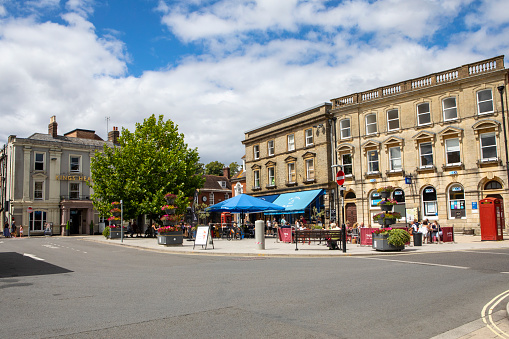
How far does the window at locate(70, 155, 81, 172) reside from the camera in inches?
1887

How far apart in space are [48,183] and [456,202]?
1578 inches

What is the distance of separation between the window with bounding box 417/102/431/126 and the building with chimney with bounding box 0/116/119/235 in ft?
97.6

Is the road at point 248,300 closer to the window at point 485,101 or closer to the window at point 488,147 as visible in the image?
the window at point 488,147

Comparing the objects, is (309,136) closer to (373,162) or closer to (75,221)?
(373,162)

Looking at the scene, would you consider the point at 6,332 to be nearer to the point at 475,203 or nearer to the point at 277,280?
the point at 277,280

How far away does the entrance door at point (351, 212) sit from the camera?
35.1 meters

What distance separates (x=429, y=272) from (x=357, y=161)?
23.9 meters

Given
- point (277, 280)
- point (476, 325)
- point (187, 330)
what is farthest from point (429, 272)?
point (187, 330)

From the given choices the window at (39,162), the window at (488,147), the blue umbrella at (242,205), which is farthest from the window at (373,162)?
the window at (39,162)

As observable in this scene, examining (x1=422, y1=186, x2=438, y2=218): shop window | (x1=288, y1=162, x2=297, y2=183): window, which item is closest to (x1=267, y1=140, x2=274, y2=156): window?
(x1=288, y1=162, x2=297, y2=183): window

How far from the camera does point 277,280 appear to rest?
34.1 ft

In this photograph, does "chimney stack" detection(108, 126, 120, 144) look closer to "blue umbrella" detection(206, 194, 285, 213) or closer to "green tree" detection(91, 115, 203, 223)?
"green tree" detection(91, 115, 203, 223)

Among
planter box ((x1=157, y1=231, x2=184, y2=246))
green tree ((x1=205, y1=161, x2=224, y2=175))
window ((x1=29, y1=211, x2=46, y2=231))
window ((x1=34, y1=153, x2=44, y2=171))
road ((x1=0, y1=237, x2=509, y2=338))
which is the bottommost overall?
road ((x1=0, y1=237, x2=509, y2=338))

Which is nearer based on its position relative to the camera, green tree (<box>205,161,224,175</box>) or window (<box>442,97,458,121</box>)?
window (<box>442,97,458,121</box>)
